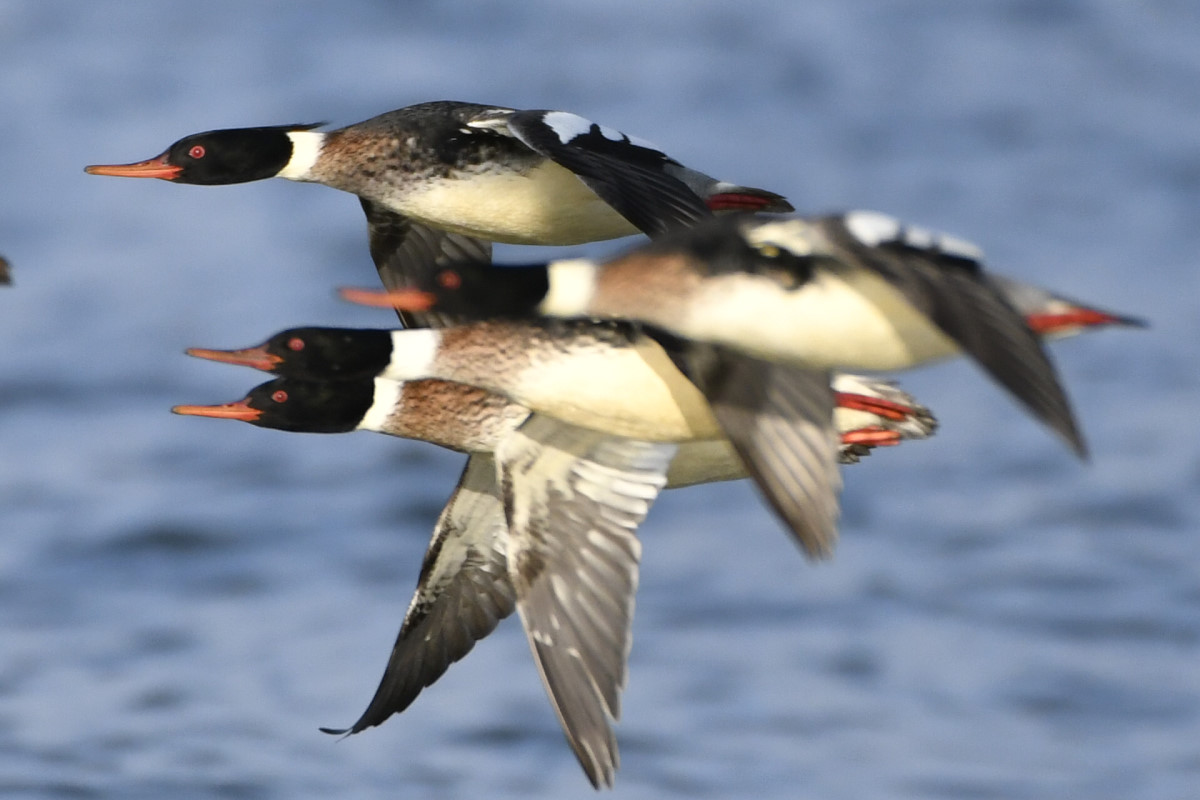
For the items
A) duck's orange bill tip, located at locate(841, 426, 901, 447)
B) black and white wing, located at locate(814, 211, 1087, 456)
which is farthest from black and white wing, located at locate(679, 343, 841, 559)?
duck's orange bill tip, located at locate(841, 426, 901, 447)

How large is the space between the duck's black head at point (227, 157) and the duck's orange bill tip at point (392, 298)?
1624mm

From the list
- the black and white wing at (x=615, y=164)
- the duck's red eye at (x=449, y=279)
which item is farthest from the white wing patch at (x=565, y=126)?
the duck's red eye at (x=449, y=279)

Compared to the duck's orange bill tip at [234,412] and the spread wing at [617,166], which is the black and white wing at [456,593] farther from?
the spread wing at [617,166]

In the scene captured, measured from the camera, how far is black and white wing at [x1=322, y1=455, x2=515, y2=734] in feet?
24.7

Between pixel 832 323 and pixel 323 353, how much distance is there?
6.63ft

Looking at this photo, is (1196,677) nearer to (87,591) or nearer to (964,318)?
(87,591)

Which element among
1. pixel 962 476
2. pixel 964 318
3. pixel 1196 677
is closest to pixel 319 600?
pixel 962 476

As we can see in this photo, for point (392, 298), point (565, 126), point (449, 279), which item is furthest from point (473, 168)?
point (392, 298)

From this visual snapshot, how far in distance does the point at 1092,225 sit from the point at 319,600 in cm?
730

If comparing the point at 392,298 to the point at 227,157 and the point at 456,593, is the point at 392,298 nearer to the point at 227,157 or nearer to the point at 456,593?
the point at 456,593

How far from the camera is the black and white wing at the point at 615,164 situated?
6609 mm

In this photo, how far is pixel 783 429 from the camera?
6.02 meters

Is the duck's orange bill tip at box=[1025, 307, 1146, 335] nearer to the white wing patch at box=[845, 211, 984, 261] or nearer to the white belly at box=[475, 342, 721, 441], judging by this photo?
the white wing patch at box=[845, 211, 984, 261]

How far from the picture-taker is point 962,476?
15.3 meters
